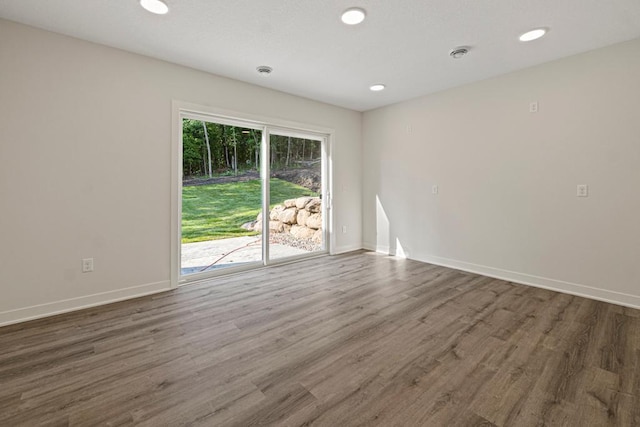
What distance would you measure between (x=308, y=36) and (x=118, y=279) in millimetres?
3078

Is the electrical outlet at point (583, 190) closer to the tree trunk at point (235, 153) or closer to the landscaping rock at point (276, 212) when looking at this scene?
the landscaping rock at point (276, 212)

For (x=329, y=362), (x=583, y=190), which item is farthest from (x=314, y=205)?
(x=583, y=190)

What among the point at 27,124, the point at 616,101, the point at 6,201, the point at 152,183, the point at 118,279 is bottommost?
the point at 118,279

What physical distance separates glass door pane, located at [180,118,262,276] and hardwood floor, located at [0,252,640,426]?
2.56ft

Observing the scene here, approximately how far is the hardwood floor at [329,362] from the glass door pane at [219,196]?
780 millimetres

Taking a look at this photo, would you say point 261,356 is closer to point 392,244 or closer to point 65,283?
point 65,283

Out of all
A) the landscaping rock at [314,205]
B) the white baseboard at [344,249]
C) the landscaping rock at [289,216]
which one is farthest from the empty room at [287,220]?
the white baseboard at [344,249]

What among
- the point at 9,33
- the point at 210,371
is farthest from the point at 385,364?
the point at 9,33

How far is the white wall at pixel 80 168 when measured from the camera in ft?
7.96

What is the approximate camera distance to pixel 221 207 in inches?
148

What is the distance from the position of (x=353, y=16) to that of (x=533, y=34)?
5.65 feet

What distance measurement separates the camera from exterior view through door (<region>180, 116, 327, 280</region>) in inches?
139

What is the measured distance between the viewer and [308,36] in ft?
8.64

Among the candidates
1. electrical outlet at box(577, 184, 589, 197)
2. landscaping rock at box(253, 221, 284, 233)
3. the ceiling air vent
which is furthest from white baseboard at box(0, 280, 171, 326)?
electrical outlet at box(577, 184, 589, 197)
